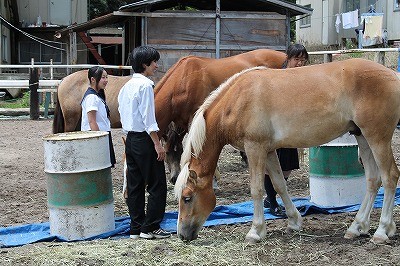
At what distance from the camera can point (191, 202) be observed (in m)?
5.61

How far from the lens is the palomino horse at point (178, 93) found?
798cm

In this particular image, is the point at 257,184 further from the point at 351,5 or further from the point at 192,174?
the point at 351,5

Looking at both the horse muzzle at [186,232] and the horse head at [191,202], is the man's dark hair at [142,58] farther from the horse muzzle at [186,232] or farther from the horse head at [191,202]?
the horse muzzle at [186,232]

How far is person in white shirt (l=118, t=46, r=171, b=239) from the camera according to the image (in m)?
A: 5.64

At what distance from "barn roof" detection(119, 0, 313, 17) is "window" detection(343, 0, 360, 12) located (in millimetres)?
12890

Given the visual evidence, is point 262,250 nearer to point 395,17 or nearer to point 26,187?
point 26,187

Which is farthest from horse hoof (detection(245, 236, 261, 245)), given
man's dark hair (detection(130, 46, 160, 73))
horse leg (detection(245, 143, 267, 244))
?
man's dark hair (detection(130, 46, 160, 73))

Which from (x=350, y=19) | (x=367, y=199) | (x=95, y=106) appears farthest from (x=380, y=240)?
(x=350, y=19)

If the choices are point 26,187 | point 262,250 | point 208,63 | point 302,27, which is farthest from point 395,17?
point 262,250

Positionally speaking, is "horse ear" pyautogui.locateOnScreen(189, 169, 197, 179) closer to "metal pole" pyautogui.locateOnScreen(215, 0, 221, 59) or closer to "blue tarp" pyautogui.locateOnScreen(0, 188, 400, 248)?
"blue tarp" pyautogui.locateOnScreen(0, 188, 400, 248)

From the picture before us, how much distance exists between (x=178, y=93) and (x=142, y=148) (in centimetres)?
238

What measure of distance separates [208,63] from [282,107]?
3192 millimetres

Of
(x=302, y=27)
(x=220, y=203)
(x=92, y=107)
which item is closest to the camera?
(x=92, y=107)

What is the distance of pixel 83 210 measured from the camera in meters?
5.88
